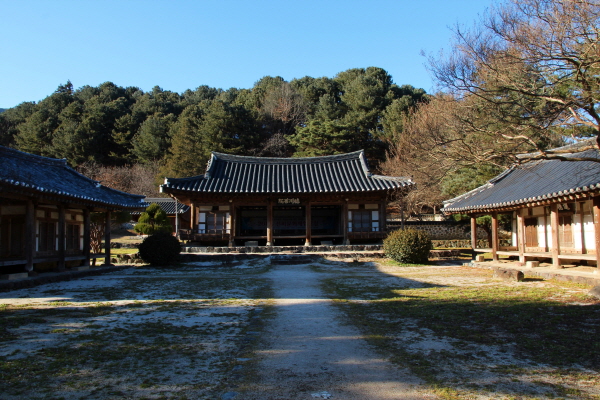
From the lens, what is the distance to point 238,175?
90.4 feet

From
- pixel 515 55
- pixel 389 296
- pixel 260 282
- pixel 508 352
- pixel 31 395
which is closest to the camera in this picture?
pixel 31 395

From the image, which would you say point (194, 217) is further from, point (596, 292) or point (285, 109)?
point (285, 109)

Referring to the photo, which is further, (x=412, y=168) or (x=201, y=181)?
(x=412, y=168)

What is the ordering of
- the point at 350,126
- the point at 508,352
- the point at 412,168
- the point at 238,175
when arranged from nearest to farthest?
the point at 508,352 → the point at 238,175 → the point at 412,168 → the point at 350,126

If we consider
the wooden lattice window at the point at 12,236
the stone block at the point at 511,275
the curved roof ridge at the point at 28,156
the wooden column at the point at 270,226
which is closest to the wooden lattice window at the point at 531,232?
the stone block at the point at 511,275

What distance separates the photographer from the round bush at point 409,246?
18.8 metres

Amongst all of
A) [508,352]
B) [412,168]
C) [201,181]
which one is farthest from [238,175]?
[508,352]

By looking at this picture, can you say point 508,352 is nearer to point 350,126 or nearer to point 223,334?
point 223,334

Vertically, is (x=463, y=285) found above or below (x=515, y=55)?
below

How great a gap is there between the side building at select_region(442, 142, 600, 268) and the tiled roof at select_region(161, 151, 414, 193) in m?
6.13

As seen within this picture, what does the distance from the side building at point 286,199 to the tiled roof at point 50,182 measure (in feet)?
19.1

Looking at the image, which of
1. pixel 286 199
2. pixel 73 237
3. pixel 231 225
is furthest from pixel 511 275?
pixel 231 225

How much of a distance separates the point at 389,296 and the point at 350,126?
114 ft

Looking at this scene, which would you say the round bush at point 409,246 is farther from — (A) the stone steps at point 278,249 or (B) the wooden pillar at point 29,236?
(B) the wooden pillar at point 29,236
